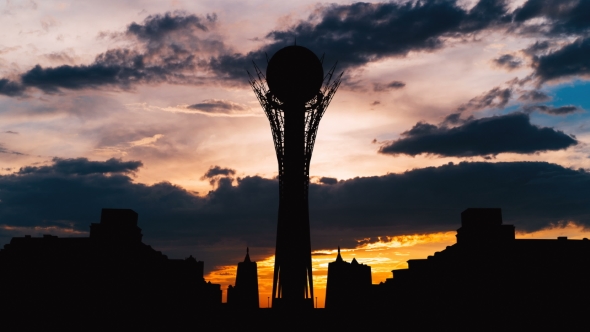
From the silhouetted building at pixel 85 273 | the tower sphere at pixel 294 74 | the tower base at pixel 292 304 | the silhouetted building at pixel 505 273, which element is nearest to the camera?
the silhouetted building at pixel 505 273

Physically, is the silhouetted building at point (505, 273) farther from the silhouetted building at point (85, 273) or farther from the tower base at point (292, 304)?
the silhouetted building at point (85, 273)

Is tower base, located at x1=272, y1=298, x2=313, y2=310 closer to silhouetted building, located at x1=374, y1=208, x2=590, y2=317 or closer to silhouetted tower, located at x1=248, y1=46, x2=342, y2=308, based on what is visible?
silhouetted tower, located at x1=248, y1=46, x2=342, y2=308

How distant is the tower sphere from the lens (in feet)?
356

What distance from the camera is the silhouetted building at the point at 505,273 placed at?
69000 mm

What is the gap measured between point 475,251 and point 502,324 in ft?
32.5

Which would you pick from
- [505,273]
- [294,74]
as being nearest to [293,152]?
[294,74]

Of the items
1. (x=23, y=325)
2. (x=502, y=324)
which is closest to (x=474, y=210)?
(x=502, y=324)

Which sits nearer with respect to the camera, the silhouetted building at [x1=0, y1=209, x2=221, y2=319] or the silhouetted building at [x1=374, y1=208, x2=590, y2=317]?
the silhouetted building at [x1=374, y1=208, x2=590, y2=317]

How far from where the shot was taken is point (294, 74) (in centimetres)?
11050

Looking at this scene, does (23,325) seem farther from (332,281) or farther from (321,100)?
(332,281)

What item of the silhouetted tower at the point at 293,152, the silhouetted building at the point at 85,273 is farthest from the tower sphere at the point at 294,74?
the silhouetted building at the point at 85,273

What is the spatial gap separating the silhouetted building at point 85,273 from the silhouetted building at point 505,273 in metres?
38.1

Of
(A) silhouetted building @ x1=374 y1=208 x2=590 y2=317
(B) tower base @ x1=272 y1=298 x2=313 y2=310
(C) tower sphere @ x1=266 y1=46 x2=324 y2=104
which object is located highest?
(C) tower sphere @ x1=266 y1=46 x2=324 y2=104

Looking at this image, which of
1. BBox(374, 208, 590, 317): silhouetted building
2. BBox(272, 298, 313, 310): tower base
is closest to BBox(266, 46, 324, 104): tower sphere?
BBox(272, 298, 313, 310): tower base
